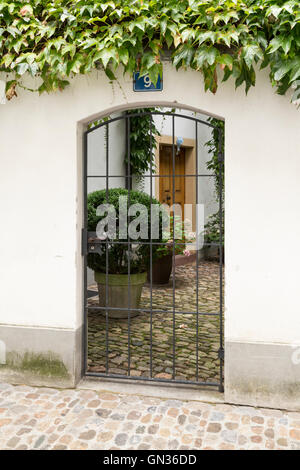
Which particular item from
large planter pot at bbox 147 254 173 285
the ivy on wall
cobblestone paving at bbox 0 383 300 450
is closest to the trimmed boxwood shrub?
Answer: large planter pot at bbox 147 254 173 285

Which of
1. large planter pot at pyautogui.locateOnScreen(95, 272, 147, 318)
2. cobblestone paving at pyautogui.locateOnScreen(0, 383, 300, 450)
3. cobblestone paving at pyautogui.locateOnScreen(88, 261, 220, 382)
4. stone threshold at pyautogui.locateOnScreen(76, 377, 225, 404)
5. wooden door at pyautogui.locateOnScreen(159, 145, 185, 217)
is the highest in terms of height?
wooden door at pyautogui.locateOnScreen(159, 145, 185, 217)

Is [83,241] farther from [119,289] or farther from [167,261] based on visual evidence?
[167,261]

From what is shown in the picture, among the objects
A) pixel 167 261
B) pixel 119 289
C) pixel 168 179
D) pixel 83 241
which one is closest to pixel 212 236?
pixel 168 179

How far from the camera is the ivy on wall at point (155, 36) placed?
2857mm

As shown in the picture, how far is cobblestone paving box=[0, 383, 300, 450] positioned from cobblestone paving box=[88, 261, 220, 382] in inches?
21.9

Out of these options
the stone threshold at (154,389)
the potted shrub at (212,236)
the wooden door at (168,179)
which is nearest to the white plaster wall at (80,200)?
the stone threshold at (154,389)

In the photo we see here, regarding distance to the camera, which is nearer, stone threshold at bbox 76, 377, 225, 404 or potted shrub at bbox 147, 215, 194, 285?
stone threshold at bbox 76, 377, 225, 404

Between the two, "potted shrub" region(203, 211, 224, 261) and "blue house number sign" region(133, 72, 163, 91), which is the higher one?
"blue house number sign" region(133, 72, 163, 91)

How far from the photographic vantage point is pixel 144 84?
3.43m

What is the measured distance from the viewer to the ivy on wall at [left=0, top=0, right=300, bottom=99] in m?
2.86

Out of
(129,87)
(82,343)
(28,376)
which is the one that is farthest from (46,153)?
(28,376)

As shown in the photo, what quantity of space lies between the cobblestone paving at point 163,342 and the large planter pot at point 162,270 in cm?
65

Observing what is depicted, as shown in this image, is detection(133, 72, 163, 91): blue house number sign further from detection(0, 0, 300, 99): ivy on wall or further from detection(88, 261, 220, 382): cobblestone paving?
detection(88, 261, 220, 382): cobblestone paving
